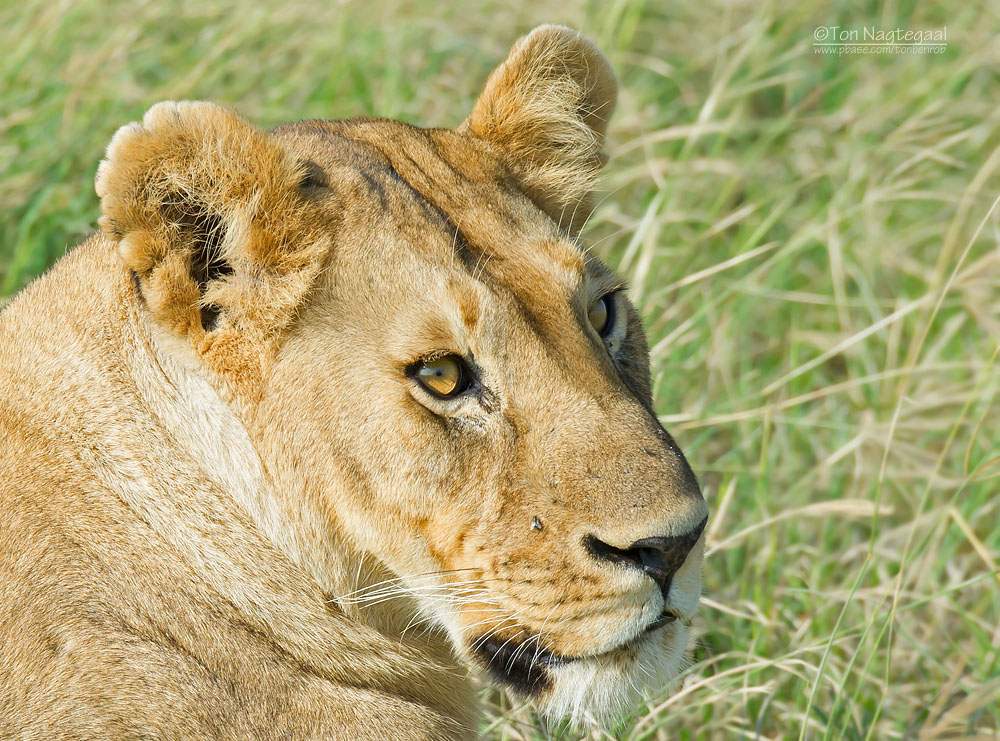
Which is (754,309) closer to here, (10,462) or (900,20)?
(900,20)

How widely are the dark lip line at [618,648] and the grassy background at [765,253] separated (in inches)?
32.1

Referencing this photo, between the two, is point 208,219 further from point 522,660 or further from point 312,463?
point 522,660

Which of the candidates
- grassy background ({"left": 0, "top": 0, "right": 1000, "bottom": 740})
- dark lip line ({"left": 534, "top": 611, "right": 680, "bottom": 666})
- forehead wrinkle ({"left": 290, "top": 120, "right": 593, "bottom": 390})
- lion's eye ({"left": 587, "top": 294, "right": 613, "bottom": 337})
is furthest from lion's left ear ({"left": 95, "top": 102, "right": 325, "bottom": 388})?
grassy background ({"left": 0, "top": 0, "right": 1000, "bottom": 740})

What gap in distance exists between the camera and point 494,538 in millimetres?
2984

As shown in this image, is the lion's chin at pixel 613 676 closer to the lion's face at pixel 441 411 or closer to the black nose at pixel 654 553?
the lion's face at pixel 441 411

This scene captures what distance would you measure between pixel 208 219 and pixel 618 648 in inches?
56.4

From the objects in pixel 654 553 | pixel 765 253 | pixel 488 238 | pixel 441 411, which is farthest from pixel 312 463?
pixel 765 253

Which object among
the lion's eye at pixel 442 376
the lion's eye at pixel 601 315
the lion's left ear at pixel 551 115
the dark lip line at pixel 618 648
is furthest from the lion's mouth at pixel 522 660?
the lion's left ear at pixel 551 115

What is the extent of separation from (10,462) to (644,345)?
1.77m

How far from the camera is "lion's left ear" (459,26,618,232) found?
12.6 ft

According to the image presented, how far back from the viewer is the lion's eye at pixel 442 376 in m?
A: 3.05

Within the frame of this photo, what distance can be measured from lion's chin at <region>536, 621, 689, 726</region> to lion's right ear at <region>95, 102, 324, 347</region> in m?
1.12

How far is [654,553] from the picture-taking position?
2.84 meters

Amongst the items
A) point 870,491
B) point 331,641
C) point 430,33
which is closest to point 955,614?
point 870,491
